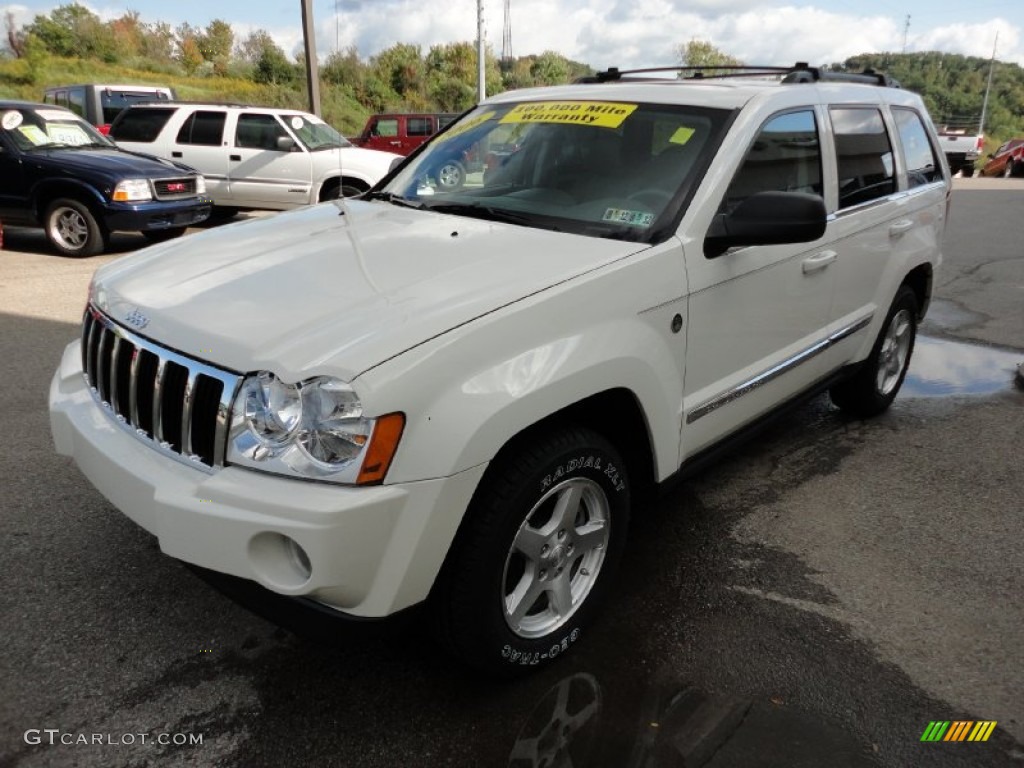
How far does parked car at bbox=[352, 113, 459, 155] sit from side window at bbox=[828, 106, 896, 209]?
15053mm

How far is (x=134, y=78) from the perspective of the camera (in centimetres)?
3559

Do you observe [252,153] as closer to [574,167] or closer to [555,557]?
[574,167]

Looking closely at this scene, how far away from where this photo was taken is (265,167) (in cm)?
1133

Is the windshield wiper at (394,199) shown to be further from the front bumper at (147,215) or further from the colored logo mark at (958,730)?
the front bumper at (147,215)

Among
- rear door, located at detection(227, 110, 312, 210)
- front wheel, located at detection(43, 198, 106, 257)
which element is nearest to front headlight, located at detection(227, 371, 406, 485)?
front wheel, located at detection(43, 198, 106, 257)

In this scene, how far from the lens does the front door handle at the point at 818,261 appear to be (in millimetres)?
3387

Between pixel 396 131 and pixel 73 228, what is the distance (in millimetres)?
10395

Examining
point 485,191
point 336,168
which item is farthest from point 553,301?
point 336,168

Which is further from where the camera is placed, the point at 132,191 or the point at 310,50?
the point at 310,50

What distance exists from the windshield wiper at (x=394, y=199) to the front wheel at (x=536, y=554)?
1.48m

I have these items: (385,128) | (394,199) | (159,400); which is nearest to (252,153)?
(385,128)

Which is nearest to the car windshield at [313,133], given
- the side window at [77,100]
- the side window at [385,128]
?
the side window at [385,128]

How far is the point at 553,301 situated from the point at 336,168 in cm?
972

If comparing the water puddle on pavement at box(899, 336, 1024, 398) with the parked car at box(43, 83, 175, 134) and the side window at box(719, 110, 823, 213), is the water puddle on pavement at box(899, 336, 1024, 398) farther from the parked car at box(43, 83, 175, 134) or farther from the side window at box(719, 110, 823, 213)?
the parked car at box(43, 83, 175, 134)
